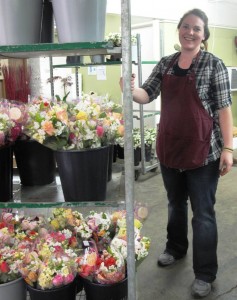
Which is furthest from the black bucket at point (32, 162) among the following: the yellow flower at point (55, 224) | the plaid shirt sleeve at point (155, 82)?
the plaid shirt sleeve at point (155, 82)

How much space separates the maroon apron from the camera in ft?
6.43

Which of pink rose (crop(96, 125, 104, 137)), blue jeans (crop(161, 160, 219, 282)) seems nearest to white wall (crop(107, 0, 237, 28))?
blue jeans (crop(161, 160, 219, 282))

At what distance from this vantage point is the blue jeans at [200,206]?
204 cm

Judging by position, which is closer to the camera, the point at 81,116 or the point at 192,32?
the point at 81,116

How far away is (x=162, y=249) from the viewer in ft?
9.14

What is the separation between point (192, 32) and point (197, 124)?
497mm

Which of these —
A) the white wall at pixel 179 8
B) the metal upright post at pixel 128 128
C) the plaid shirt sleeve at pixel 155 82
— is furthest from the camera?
the white wall at pixel 179 8

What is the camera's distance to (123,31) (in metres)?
1.04

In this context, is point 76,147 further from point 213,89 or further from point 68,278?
point 213,89

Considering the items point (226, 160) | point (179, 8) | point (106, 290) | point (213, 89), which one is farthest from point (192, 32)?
point (179, 8)

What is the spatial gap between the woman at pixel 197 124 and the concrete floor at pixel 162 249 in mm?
141

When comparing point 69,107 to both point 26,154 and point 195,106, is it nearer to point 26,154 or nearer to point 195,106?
point 26,154

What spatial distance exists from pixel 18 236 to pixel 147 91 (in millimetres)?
1104

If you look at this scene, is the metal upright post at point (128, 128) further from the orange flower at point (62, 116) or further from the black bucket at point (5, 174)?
the black bucket at point (5, 174)
